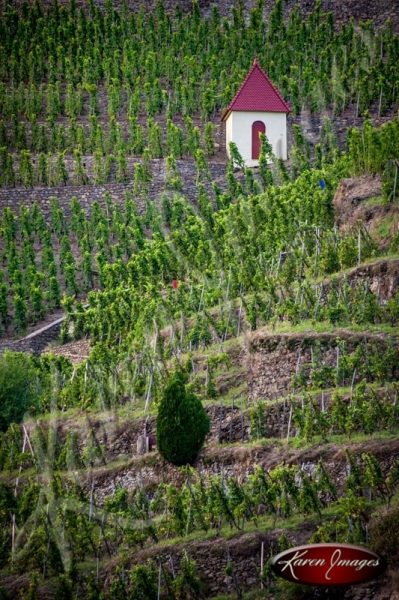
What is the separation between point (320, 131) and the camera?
44.7 metres

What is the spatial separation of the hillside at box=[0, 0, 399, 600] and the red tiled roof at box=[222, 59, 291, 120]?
1088 millimetres

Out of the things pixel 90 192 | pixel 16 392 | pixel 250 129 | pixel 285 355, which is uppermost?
pixel 250 129

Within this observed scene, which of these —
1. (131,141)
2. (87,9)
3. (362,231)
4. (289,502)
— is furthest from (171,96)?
(289,502)

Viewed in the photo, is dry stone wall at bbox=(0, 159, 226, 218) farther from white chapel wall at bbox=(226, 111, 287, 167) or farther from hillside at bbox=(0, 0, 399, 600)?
white chapel wall at bbox=(226, 111, 287, 167)

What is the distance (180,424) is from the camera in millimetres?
26000

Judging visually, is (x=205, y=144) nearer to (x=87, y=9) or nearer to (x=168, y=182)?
(x=168, y=182)

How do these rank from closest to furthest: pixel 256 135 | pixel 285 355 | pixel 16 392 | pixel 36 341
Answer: pixel 285 355 → pixel 16 392 → pixel 36 341 → pixel 256 135

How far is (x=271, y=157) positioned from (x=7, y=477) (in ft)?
55.7

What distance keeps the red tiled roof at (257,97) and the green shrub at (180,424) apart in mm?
19391

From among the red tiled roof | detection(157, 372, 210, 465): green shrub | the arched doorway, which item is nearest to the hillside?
detection(157, 372, 210, 465): green shrub

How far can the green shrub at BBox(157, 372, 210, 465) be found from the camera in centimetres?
2597

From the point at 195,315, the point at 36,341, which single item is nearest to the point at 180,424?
the point at 195,315

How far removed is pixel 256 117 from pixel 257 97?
2.07 feet

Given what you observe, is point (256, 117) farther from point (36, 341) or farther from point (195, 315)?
point (195, 315)
